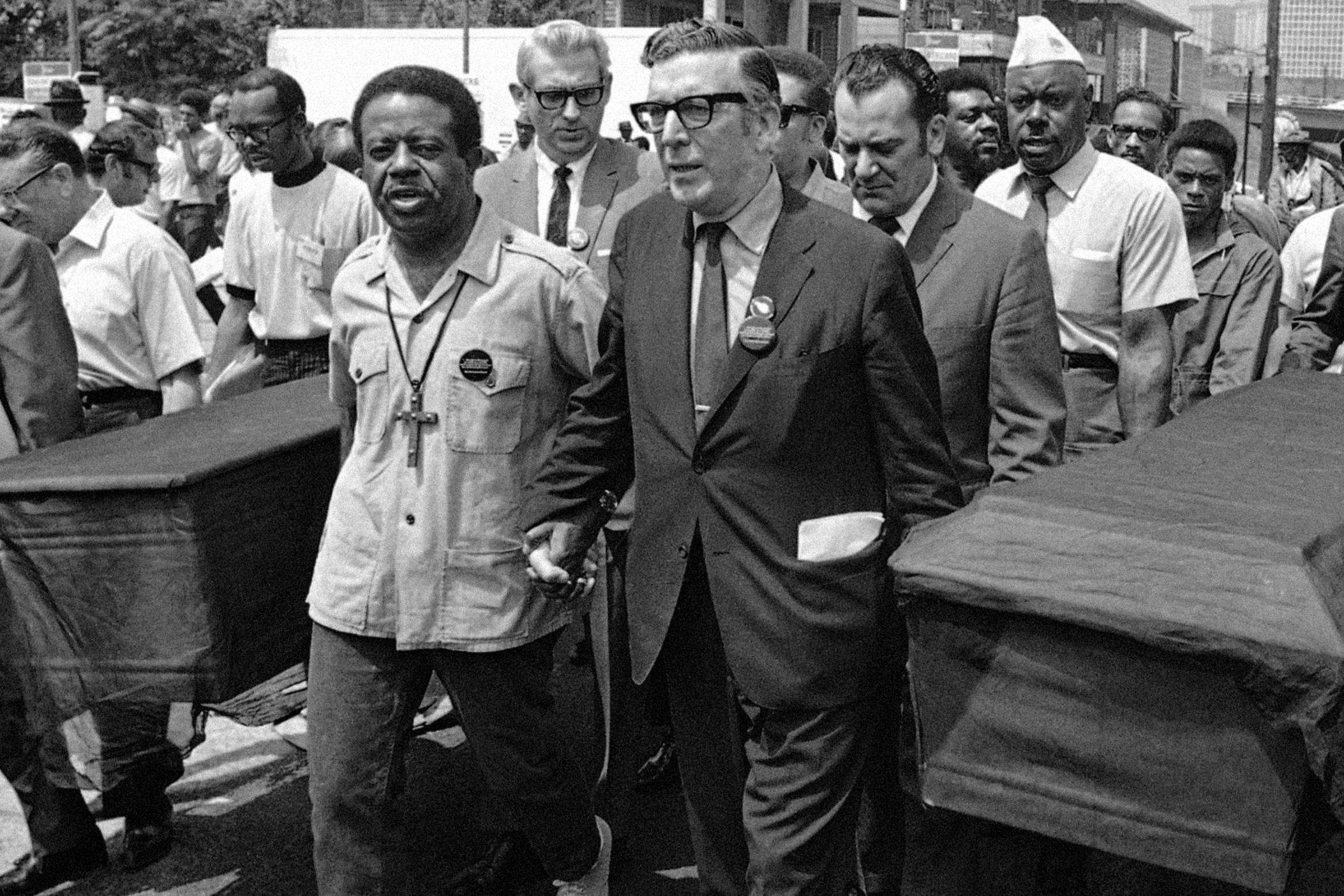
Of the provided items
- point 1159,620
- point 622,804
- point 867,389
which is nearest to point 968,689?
point 1159,620

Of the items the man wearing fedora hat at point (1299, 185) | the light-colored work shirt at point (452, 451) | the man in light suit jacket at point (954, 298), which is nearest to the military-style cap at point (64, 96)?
the man wearing fedora hat at point (1299, 185)

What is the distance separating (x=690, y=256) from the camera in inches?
137

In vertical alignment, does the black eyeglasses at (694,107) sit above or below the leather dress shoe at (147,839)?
above

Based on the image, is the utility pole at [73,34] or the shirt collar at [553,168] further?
the utility pole at [73,34]

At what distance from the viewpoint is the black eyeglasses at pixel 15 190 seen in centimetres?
491

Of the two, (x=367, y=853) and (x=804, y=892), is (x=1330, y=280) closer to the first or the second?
(x=804, y=892)

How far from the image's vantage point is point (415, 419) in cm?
381

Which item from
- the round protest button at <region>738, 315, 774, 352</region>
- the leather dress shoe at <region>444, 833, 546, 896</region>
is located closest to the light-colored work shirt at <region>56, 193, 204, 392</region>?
the leather dress shoe at <region>444, 833, 546, 896</region>

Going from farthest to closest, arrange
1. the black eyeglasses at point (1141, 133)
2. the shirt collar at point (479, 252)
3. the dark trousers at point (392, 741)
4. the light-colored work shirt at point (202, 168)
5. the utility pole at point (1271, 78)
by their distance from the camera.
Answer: the utility pole at point (1271, 78)
the light-colored work shirt at point (202, 168)
the black eyeglasses at point (1141, 133)
the shirt collar at point (479, 252)
the dark trousers at point (392, 741)

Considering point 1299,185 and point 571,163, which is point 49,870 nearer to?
point 571,163

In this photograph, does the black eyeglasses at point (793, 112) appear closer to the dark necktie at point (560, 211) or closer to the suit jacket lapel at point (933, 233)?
the dark necktie at point (560, 211)

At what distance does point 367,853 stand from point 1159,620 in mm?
1912

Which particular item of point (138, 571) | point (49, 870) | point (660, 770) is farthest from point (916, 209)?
point (49, 870)

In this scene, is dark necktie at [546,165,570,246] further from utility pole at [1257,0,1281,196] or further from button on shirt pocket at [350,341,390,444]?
utility pole at [1257,0,1281,196]
